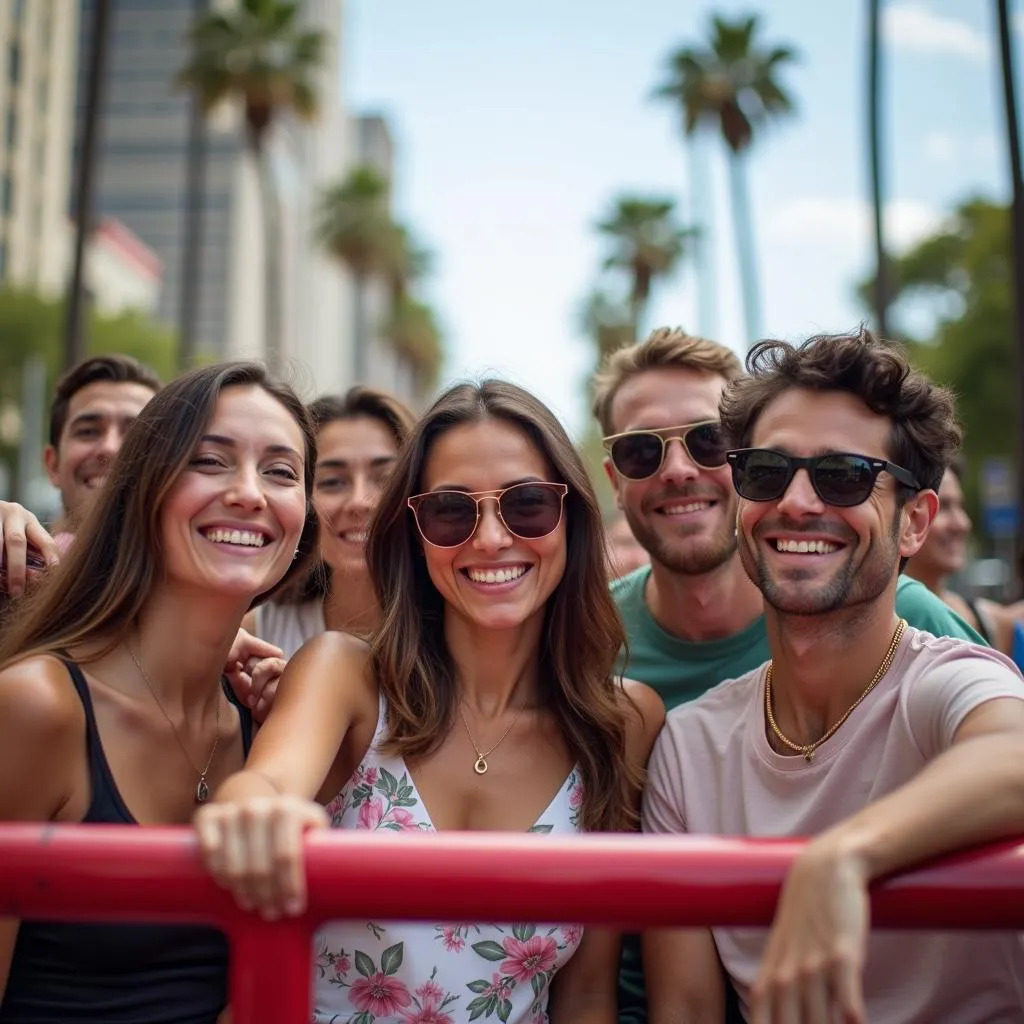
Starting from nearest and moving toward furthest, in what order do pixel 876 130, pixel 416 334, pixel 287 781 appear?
pixel 287 781 < pixel 876 130 < pixel 416 334

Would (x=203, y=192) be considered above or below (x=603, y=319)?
above

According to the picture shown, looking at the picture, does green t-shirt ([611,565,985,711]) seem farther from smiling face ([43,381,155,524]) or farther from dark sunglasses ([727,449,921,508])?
smiling face ([43,381,155,524])

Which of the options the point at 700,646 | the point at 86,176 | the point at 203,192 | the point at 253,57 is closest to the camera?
the point at 700,646

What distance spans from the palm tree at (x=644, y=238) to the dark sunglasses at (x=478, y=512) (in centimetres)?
4135

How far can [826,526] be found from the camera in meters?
2.65

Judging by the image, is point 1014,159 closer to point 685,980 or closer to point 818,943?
point 685,980

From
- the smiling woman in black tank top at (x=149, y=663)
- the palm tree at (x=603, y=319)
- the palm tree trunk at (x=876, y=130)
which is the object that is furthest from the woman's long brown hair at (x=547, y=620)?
the palm tree at (x=603, y=319)

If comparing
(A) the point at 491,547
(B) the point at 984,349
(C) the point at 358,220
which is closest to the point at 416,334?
(C) the point at 358,220

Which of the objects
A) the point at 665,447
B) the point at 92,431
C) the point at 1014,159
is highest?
the point at 1014,159

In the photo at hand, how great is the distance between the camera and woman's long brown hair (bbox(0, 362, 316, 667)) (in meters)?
2.60

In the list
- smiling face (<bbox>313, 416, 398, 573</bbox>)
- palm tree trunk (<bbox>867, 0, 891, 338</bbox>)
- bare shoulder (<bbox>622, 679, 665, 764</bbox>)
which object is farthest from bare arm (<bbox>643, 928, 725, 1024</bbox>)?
palm tree trunk (<bbox>867, 0, 891, 338</bbox>)

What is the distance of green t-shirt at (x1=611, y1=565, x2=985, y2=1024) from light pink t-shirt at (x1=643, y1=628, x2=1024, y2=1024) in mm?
651

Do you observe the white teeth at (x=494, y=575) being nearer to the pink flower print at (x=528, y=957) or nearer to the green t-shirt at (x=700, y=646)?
the green t-shirt at (x=700, y=646)

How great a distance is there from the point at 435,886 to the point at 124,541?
1.51 meters
